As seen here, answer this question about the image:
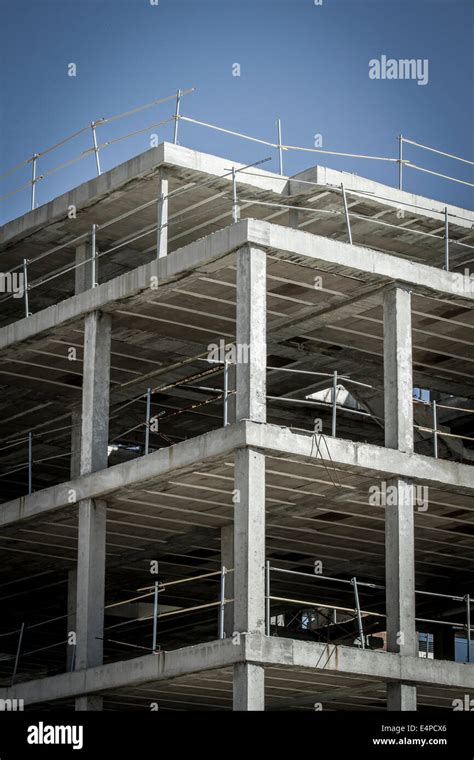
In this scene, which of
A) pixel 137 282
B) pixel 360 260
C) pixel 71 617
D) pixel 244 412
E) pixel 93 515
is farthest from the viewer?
pixel 71 617

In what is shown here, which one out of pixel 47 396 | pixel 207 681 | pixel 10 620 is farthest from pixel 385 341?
pixel 10 620

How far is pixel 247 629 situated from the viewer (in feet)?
73.3

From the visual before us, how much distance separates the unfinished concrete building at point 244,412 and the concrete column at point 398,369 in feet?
0.15

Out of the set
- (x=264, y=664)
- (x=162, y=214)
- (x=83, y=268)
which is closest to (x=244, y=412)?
(x=264, y=664)

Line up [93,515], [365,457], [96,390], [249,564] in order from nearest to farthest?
[249,564] < [365,457] < [93,515] < [96,390]

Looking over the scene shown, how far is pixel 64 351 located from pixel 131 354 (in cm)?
132

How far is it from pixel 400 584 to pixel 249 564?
2703mm

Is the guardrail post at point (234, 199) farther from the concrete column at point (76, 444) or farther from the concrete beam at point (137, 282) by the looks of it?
the concrete column at point (76, 444)

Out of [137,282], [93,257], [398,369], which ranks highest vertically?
[93,257]

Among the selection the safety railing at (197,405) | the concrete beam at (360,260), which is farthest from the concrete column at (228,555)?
the concrete beam at (360,260)

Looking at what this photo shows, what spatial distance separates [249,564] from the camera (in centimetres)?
2255

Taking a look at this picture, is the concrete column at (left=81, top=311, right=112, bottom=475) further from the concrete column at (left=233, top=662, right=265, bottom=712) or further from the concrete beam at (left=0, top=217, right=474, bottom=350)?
the concrete column at (left=233, top=662, right=265, bottom=712)

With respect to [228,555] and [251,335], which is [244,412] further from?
[228,555]

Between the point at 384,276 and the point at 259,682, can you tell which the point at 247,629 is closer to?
the point at 259,682
